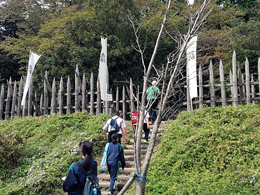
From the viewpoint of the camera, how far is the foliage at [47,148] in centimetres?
784

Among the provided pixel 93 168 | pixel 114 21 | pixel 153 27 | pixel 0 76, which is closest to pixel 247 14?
pixel 153 27

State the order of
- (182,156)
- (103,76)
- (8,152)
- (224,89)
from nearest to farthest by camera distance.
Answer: (182,156) → (8,152) → (224,89) → (103,76)

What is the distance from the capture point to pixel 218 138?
812 centimetres

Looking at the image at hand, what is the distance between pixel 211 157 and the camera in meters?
7.62

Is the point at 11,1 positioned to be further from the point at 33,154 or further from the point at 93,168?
the point at 93,168

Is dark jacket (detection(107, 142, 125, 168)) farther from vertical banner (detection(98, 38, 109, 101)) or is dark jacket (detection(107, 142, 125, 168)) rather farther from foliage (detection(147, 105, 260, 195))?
vertical banner (detection(98, 38, 109, 101))

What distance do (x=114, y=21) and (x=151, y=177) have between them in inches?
459

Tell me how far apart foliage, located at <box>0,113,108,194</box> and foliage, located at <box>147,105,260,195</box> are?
240 centimetres

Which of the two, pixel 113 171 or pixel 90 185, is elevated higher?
pixel 90 185

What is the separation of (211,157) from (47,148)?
201 inches

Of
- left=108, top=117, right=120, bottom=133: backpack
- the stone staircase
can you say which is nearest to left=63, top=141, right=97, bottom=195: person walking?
the stone staircase

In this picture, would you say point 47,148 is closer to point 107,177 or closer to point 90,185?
point 107,177

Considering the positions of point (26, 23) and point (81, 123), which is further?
point (26, 23)

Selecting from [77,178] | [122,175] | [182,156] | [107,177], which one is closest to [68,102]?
[107,177]
